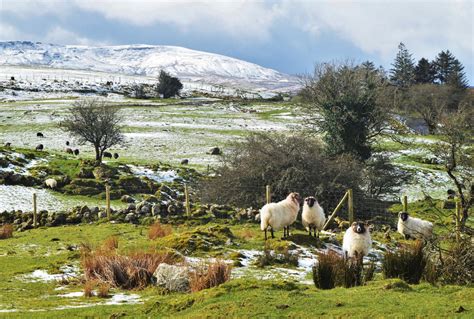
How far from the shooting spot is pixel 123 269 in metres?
13.6

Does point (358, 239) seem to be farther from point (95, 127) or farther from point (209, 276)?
point (95, 127)

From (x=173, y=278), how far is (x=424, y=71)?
396ft

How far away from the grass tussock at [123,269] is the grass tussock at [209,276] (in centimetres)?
175

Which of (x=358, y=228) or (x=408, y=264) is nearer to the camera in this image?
(x=408, y=264)

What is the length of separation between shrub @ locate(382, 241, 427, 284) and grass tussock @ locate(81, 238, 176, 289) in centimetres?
573

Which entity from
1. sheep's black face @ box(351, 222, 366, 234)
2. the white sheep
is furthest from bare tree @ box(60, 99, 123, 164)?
sheep's black face @ box(351, 222, 366, 234)

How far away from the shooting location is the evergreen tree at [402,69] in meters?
124

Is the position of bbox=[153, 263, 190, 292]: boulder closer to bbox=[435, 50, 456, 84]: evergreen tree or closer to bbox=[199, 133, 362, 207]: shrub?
bbox=[199, 133, 362, 207]: shrub

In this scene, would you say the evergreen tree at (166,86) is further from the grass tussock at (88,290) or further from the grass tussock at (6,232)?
the grass tussock at (88,290)

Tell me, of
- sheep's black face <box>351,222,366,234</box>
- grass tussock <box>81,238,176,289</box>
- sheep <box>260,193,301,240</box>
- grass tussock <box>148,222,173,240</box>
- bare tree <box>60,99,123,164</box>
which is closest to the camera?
grass tussock <box>81,238,176,289</box>

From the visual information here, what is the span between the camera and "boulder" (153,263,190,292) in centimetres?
1212

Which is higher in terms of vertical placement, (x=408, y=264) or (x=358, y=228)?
(x=358, y=228)

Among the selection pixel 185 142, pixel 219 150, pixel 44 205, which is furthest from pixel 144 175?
pixel 185 142

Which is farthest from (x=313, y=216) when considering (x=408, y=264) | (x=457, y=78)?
(x=457, y=78)
